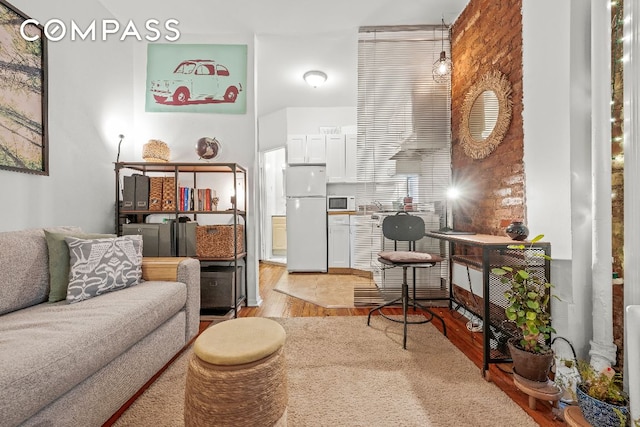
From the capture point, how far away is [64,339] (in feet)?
3.69

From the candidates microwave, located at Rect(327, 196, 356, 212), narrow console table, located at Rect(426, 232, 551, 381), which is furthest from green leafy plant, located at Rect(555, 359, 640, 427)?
microwave, located at Rect(327, 196, 356, 212)

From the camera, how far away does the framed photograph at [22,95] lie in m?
1.76

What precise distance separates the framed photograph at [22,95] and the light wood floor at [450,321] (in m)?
1.71

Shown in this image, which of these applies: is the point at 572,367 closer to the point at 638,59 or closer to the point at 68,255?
the point at 638,59

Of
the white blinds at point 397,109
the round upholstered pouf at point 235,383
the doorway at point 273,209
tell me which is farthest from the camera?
the doorway at point 273,209

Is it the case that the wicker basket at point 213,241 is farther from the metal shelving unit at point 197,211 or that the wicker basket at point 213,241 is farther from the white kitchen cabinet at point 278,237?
Answer: the white kitchen cabinet at point 278,237

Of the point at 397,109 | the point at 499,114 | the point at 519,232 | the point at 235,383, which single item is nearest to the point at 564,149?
the point at 519,232

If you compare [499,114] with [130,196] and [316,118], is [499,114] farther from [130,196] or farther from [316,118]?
[316,118]

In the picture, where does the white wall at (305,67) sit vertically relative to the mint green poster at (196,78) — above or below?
above

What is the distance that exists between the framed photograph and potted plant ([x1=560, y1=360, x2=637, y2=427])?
319 cm

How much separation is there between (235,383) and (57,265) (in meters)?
1.35

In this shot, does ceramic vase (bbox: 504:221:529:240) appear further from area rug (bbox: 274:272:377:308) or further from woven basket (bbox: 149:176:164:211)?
woven basket (bbox: 149:176:164:211)

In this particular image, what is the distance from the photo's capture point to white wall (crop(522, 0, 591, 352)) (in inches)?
59.1

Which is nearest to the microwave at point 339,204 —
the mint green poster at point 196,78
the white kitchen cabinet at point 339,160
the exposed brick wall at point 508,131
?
the white kitchen cabinet at point 339,160
